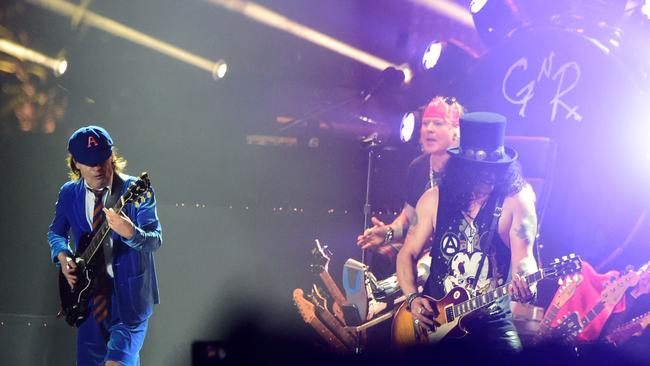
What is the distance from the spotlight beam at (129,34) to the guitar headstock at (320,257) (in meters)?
1.23

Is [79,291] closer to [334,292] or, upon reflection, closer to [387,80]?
[334,292]

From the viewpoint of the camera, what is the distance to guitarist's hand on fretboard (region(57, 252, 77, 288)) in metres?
3.56

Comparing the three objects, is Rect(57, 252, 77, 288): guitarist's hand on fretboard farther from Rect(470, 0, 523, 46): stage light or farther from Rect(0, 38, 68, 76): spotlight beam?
Rect(470, 0, 523, 46): stage light

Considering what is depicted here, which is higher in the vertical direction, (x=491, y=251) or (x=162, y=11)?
(x=162, y=11)

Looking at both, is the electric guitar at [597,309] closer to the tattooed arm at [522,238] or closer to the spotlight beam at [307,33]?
the tattooed arm at [522,238]

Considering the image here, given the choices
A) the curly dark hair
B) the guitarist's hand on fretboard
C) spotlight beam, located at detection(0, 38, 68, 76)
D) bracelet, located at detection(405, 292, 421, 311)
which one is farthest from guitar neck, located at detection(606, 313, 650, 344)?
spotlight beam, located at detection(0, 38, 68, 76)

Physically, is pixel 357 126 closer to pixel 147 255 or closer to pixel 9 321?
pixel 147 255

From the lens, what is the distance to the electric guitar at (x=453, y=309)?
3.78m

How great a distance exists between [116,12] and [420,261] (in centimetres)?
238

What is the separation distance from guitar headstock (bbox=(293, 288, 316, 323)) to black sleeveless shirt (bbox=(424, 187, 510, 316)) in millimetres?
715

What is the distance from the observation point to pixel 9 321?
3.78 m

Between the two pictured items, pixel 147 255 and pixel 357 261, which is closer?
pixel 147 255

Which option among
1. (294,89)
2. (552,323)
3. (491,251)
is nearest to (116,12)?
(294,89)

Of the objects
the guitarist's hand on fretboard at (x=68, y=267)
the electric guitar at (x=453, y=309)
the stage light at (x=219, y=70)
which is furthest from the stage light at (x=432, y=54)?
the guitarist's hand on fretboard at (x=68, y=267)
